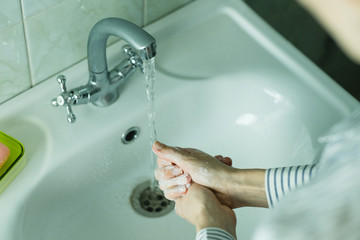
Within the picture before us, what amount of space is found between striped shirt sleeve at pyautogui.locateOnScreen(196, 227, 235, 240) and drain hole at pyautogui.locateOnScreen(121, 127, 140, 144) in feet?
0.90

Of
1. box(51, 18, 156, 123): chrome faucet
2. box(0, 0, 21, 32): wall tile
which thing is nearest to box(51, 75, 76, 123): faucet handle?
box(51, 18, 156, 123): chrome faucet

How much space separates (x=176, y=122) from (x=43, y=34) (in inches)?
11.0

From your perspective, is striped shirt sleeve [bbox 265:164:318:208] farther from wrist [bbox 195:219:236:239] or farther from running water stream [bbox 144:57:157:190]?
running water stream [bbox 144:57:157:190]

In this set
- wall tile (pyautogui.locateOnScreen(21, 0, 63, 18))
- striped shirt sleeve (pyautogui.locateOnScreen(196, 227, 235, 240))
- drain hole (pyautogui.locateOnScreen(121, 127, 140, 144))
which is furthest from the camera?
drain hole (pyautogui.locateOnScreen(121, 127, 140, 144))

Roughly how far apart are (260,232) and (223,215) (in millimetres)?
304

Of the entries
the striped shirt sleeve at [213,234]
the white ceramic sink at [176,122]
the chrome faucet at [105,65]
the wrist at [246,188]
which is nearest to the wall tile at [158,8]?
the white ceramic sink at [176,122]

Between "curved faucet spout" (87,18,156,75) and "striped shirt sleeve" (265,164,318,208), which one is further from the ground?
"curved faucet spout" (87,18,156,75)

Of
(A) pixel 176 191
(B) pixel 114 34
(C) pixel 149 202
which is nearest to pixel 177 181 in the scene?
(A) pixel 176 191

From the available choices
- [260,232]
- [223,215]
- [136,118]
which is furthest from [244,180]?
[260,232]

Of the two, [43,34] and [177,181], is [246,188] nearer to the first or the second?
[177,181]

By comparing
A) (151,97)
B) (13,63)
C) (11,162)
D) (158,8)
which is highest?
(158,8)

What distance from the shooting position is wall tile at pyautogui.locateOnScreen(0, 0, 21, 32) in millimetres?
792

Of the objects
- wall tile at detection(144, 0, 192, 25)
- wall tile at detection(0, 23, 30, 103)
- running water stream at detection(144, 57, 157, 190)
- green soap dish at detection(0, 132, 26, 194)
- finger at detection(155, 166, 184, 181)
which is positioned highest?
wall tile at detection(144, 0, 192, 25)

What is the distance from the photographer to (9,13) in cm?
80
